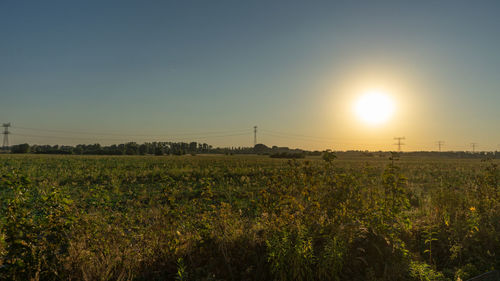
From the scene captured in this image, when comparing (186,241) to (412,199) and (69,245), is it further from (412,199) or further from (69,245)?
(412,199)

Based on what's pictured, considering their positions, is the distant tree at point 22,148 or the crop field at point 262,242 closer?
the crop field at point 262,242

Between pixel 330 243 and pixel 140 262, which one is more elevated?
pixel 330 243

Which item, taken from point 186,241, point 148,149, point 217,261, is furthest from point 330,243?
point 148,149

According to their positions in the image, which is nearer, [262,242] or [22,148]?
[262,242]

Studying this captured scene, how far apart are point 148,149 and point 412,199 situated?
13674 centimetres

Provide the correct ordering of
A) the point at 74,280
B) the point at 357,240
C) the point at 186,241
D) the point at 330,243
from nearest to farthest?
the point at 74,280 < the point at 330,243 < the point at 186,241 < the point at 357,240

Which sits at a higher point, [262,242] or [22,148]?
[22,148]

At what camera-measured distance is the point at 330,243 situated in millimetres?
4426

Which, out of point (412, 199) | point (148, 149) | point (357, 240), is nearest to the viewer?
point (357, 240)

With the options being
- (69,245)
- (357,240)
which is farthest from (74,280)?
(357,240)

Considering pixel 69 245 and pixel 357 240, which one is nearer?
pixel 69 245

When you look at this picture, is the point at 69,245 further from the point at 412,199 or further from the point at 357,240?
the point at 412,199

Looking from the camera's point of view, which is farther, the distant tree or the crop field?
the distant tree

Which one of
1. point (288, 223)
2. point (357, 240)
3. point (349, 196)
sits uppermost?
point (349, 196)
